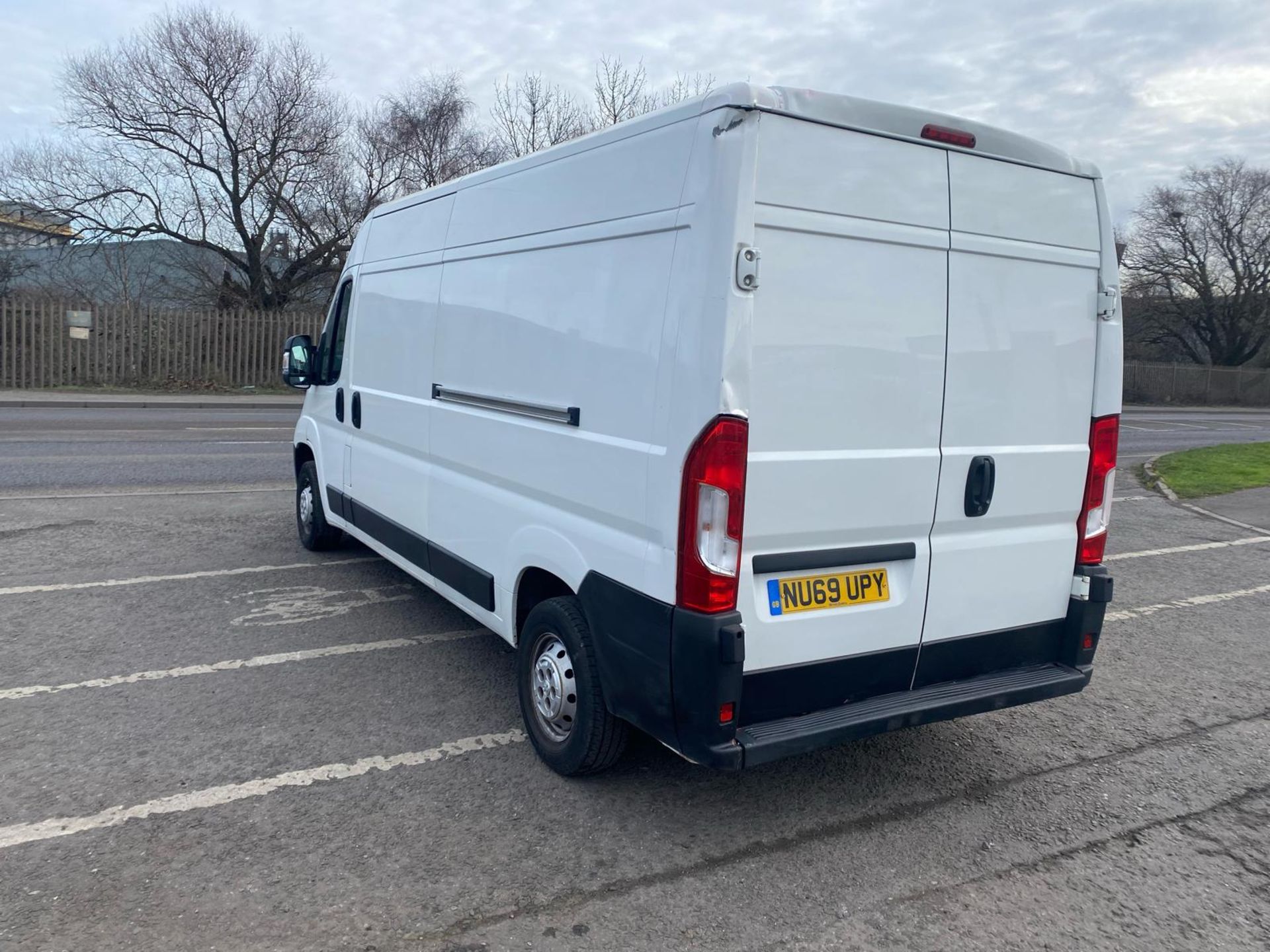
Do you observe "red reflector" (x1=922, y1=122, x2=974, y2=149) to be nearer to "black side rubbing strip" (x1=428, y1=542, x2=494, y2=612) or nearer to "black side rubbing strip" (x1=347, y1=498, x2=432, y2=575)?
"black side rubbing strip" (x1=428, y1=542, x2=494, y2=612)

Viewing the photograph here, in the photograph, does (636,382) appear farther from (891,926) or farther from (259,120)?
(259,120)

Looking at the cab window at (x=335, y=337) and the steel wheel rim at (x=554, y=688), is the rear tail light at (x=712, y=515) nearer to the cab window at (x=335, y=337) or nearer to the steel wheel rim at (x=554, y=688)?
the steel wheel rim at (x=554, y=688)

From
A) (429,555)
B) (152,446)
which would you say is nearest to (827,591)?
(429,555)

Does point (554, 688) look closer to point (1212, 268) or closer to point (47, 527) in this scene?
point (47, 527)

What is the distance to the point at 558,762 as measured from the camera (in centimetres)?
393

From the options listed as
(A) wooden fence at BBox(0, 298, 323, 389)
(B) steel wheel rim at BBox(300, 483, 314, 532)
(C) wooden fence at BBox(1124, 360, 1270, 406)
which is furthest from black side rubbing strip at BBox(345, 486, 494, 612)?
(C) wooden fence at BBox(1124, 360, 1270, 406)

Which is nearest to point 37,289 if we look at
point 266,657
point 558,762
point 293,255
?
point 293,255

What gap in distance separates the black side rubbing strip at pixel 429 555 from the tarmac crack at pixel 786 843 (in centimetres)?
160

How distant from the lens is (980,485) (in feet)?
12.4

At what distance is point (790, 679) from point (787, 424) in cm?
88

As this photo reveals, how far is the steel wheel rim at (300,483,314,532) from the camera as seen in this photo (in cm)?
746

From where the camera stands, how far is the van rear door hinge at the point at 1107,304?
4.05 m

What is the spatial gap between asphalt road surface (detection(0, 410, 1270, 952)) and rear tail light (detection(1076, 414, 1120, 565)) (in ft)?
3.10

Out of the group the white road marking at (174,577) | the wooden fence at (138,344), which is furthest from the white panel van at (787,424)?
the wooden fence at (138,344)
